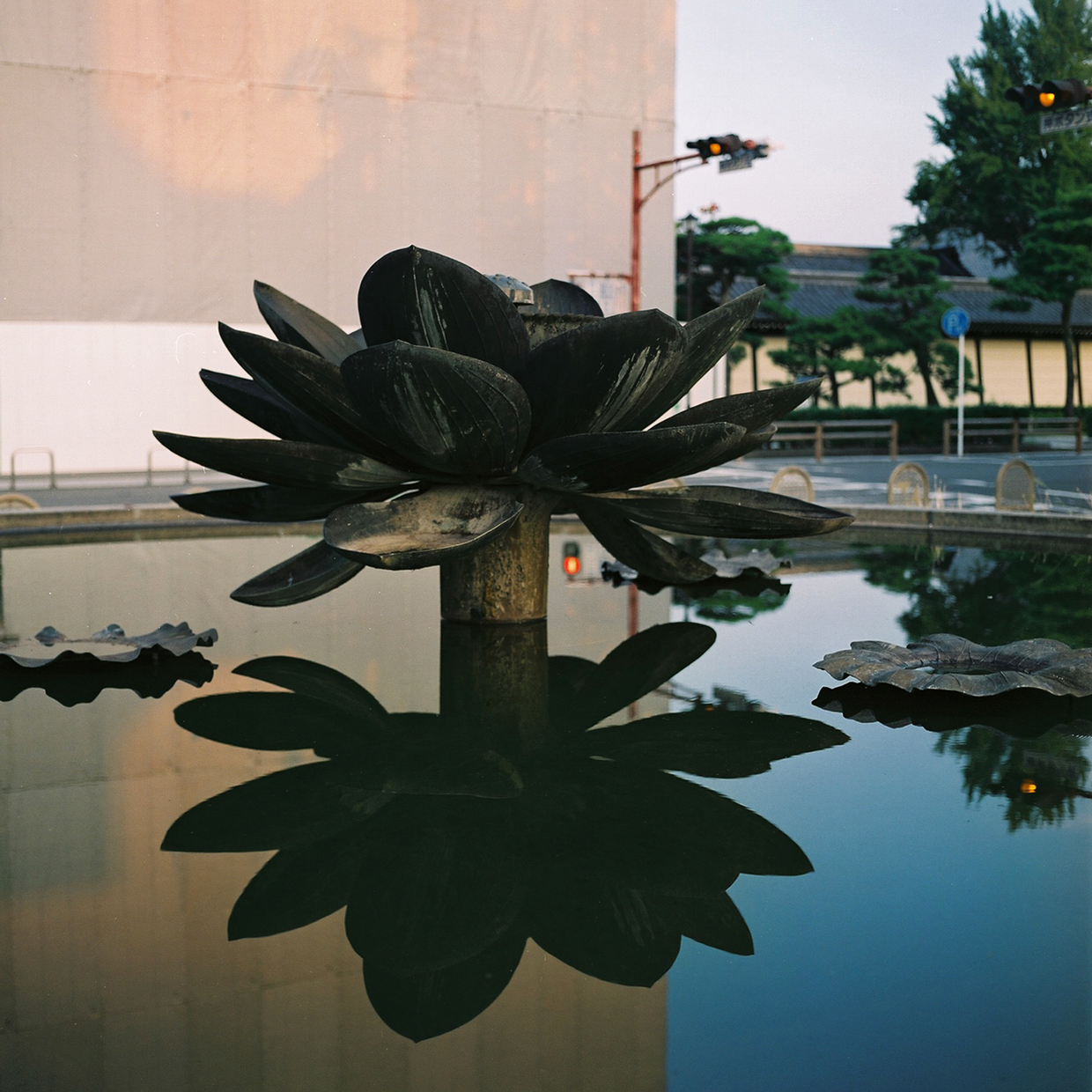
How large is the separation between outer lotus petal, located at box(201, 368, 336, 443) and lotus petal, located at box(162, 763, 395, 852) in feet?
6.93

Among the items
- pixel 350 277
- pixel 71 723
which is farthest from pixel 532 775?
pixel 350 277

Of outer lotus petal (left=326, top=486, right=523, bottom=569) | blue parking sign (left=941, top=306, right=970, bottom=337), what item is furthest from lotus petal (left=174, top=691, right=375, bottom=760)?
blue parking sign (left=941, top=306, right=970, bottom=337)

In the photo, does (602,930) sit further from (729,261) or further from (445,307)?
(729,261)

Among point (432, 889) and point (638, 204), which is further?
point (638, 204)

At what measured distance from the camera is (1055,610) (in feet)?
21.7

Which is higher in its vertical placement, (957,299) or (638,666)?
(957,299)

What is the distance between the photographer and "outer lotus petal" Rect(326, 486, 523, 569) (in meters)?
4.59

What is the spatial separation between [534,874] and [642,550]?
3388mm

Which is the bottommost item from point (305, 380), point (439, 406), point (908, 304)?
point (439, 406)

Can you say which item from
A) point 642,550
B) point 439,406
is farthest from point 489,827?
point 642,550

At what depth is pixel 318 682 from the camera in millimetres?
5098

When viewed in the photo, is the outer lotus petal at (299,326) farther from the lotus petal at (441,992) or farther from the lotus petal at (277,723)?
the lotus petal at (441,992)

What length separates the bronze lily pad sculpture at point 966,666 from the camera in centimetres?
457

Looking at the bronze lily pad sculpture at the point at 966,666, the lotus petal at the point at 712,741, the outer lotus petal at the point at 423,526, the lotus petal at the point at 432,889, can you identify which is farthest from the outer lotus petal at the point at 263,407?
the lotus petal at the point at 432,889
